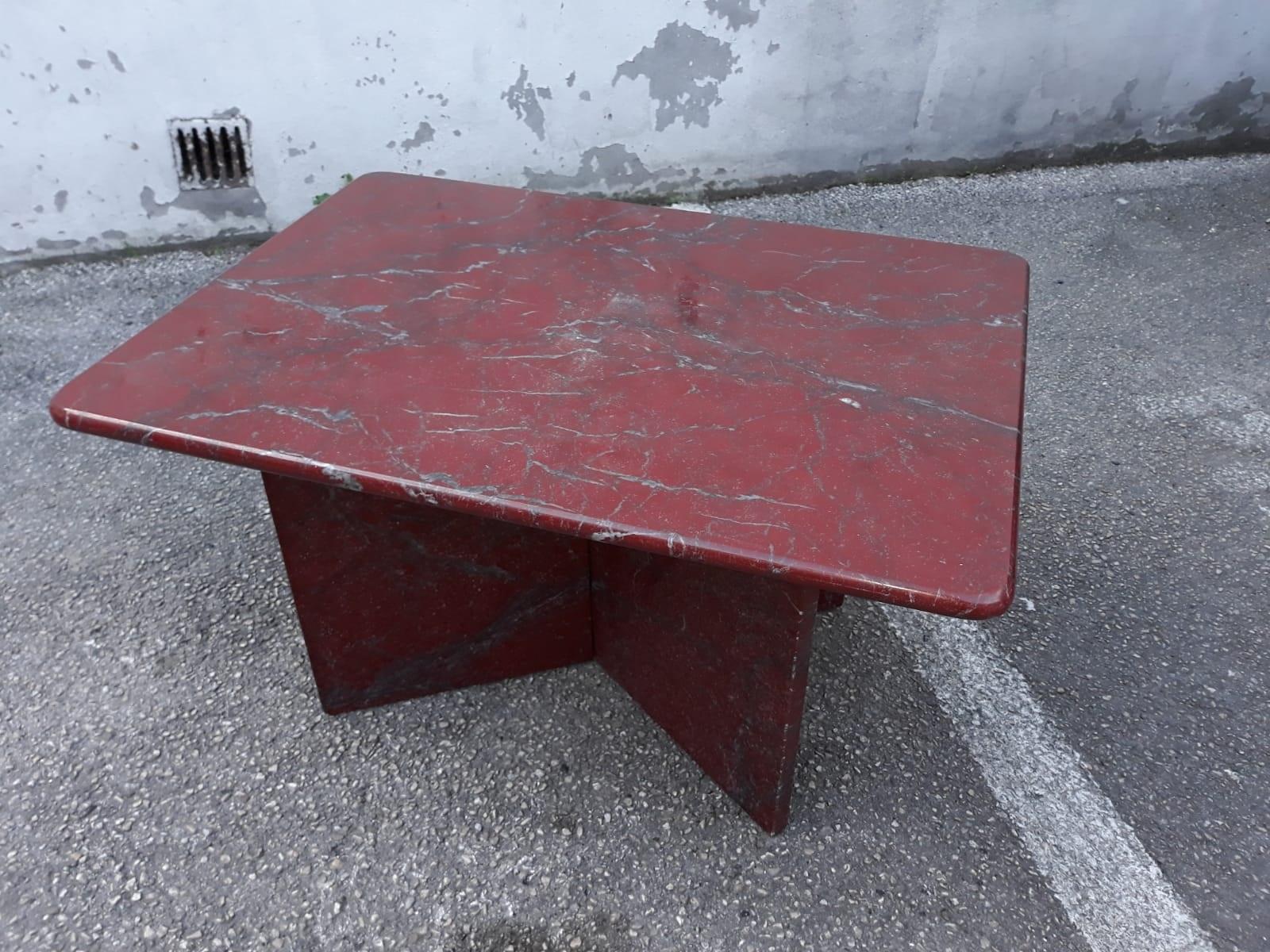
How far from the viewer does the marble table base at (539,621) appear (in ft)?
4.91

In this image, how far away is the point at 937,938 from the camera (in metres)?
1.47

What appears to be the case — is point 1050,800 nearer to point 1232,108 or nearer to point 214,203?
point 214,203

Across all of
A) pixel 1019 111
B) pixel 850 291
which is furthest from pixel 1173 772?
pixel 1019 111

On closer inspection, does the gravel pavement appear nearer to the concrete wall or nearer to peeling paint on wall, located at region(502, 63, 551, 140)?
the concrete wall

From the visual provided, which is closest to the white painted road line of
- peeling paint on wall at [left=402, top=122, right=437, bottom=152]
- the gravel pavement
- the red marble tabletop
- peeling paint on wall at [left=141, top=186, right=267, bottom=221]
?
the gravel pavement

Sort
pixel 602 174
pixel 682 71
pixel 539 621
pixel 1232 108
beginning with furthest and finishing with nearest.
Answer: pixel 1232 108 < pixel 602 174 < pixel 682 71 < pixel 539 621

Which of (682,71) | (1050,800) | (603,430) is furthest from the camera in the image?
(682,71)

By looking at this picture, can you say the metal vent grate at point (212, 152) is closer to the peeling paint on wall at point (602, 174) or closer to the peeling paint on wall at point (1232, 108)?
the peeling paint on wall at point (602, 174)

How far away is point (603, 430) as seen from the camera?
4.34ft

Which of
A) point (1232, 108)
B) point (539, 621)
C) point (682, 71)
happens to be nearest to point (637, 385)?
point (539, 621)

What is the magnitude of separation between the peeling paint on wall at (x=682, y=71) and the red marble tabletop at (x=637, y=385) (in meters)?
1.63

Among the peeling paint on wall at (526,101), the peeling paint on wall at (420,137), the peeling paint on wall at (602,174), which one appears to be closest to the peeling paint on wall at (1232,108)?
the peeling paint on wall at (602,174)

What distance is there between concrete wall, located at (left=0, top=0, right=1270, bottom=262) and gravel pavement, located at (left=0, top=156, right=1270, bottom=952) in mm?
985

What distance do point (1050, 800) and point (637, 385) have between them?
1043 mm
